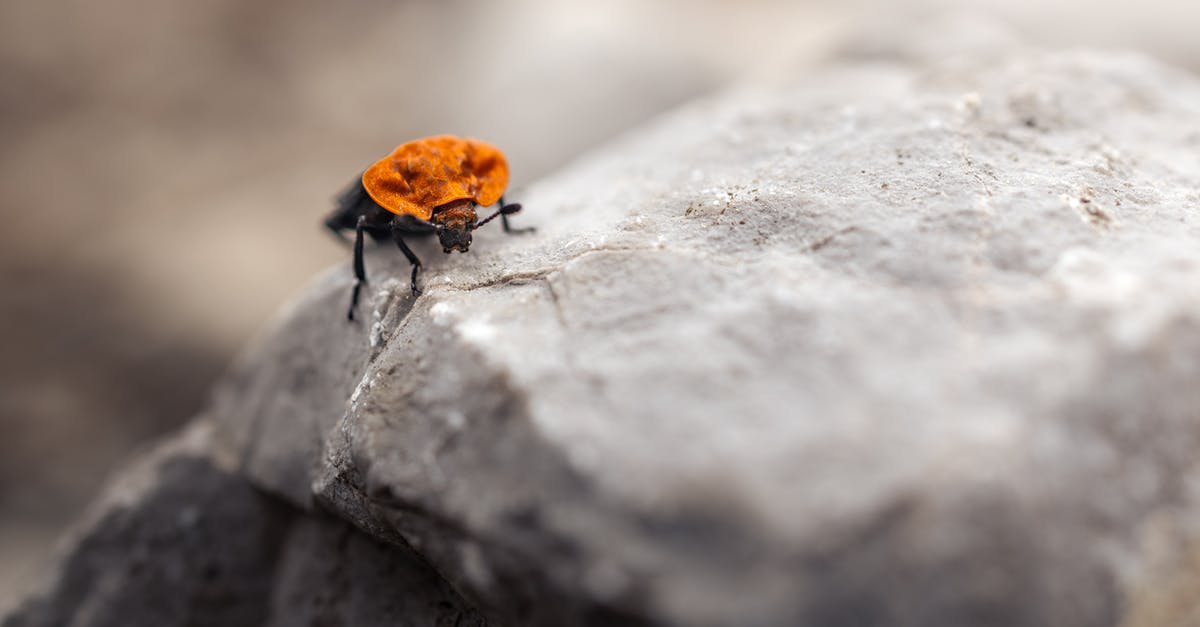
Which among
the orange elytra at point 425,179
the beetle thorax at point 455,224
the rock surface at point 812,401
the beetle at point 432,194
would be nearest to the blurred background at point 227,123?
the beetle at point 432,194

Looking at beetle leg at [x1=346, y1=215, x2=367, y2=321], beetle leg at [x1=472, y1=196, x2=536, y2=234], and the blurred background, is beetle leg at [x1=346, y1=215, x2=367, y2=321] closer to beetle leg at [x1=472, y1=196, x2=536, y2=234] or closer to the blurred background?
beetle leg at [x1=472, y1=196, x2=536, y2=234]

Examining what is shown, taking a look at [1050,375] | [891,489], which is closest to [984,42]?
[1050,375]

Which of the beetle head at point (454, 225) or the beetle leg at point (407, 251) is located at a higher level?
the beetle head at point (454, 225)

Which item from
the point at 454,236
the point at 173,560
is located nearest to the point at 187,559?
the point at 173,560

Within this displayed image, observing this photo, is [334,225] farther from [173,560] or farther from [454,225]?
[173,560]

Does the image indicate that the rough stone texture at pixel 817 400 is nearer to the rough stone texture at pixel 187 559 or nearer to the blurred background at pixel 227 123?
the rough stone texture at pixel 187 559

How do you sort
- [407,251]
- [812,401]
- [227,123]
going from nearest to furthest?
[812,401], [407,251], [227,123]
